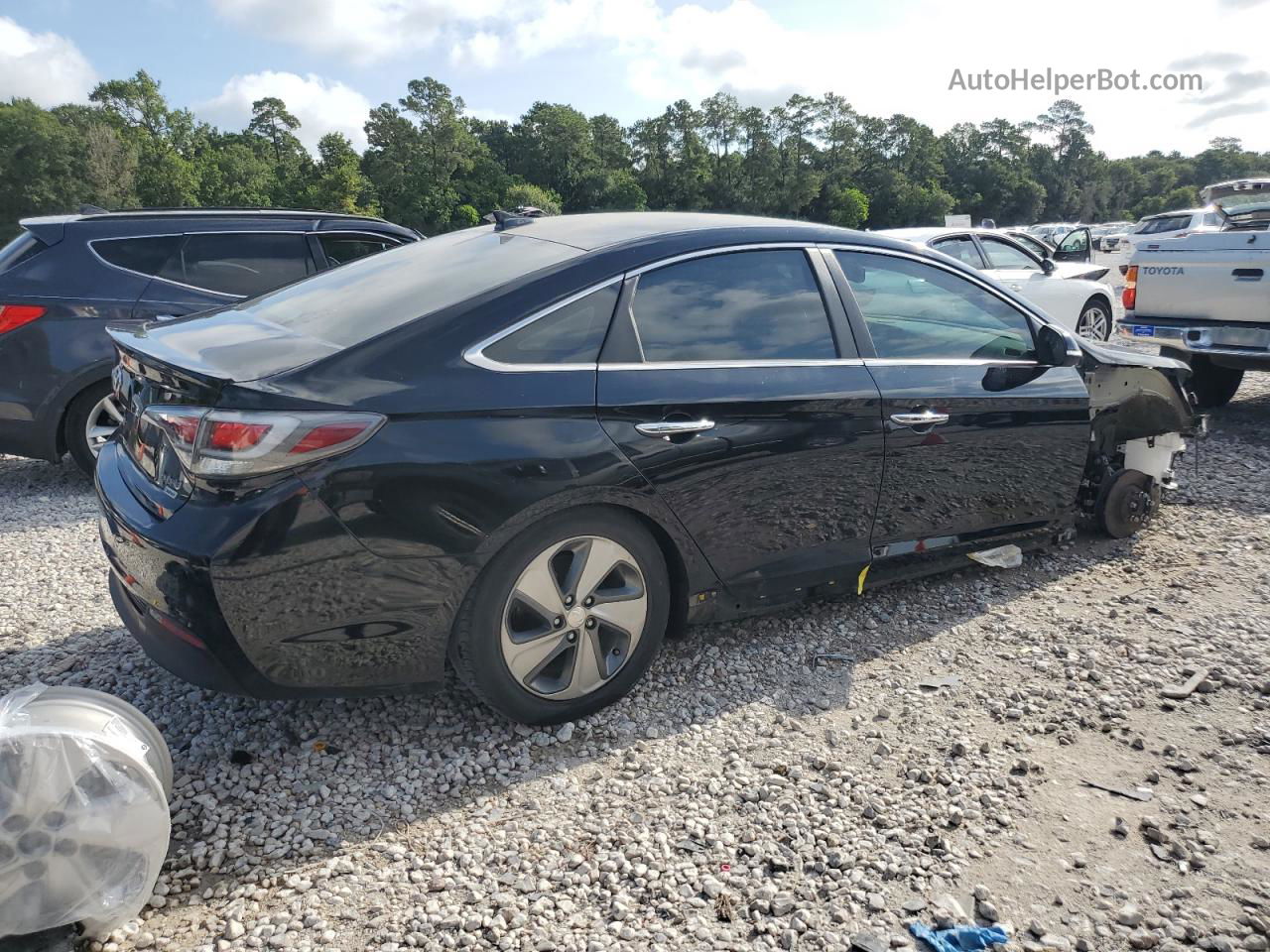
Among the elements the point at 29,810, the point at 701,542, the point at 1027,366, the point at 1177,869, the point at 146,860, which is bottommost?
the point at 1177,869

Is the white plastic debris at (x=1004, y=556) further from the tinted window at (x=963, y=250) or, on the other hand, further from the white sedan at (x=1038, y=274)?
the tinted window at (x=963, y=250)

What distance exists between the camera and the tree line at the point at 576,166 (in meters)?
72.0

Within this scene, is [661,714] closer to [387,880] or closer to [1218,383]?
[387,880]

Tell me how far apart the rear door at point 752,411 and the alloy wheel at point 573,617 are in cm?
31

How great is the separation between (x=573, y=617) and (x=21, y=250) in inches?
196

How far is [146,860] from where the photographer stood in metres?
2.26

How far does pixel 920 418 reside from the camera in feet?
12.3

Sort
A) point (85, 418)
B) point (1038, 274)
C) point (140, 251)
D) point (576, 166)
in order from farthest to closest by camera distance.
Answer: point (576, 166), point (1038, 274), point (140, 251), point (85, 418)

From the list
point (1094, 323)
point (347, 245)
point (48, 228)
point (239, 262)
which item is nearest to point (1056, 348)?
point (347, 245)

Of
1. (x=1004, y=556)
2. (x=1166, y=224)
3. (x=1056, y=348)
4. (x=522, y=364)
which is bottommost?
(x=1004, y=556)

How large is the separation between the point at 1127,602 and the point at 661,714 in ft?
7.81

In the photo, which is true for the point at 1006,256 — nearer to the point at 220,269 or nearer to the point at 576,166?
the point at 220,269

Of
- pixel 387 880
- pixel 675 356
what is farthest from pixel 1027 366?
pixel 387 880

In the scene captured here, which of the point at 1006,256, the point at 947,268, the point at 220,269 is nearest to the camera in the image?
the point at 947,268
